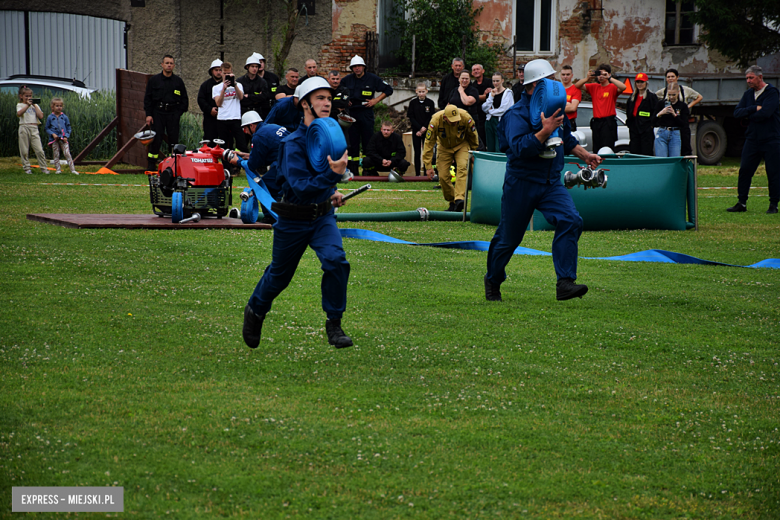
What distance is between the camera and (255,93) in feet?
57.9

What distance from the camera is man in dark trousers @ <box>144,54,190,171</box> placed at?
59.1 feet

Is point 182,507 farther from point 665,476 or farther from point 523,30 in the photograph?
point 523,30

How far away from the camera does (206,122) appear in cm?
1772

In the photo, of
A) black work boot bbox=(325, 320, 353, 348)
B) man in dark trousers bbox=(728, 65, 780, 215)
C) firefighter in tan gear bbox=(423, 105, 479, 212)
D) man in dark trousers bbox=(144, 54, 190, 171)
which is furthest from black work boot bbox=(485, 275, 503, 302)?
man in dark trousers bbox=(144, 54, 190, 171)

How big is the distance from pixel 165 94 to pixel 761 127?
11444 mm

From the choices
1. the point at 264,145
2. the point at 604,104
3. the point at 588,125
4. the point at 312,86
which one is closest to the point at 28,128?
the point at 604,104

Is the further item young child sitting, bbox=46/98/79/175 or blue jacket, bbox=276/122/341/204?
young child sitting, bbox=46/98/79/175

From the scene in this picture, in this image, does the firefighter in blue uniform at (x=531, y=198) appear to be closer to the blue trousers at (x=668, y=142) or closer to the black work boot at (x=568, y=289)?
the black work boot at (x=568, y=289)

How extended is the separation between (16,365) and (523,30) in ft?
78.1

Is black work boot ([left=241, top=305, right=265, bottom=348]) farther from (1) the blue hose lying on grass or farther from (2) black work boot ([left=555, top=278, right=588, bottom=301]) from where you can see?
(1) the blue hose lying on grass

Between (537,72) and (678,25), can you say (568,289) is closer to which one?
(537,72)

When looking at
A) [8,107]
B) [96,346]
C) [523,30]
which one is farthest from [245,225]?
[523,30]

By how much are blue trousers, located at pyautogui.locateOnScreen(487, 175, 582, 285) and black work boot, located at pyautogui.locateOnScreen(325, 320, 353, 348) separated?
2.12 meters

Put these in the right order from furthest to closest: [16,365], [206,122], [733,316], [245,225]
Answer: [206,122]
[245,225]
[733,316]
[16,365]
